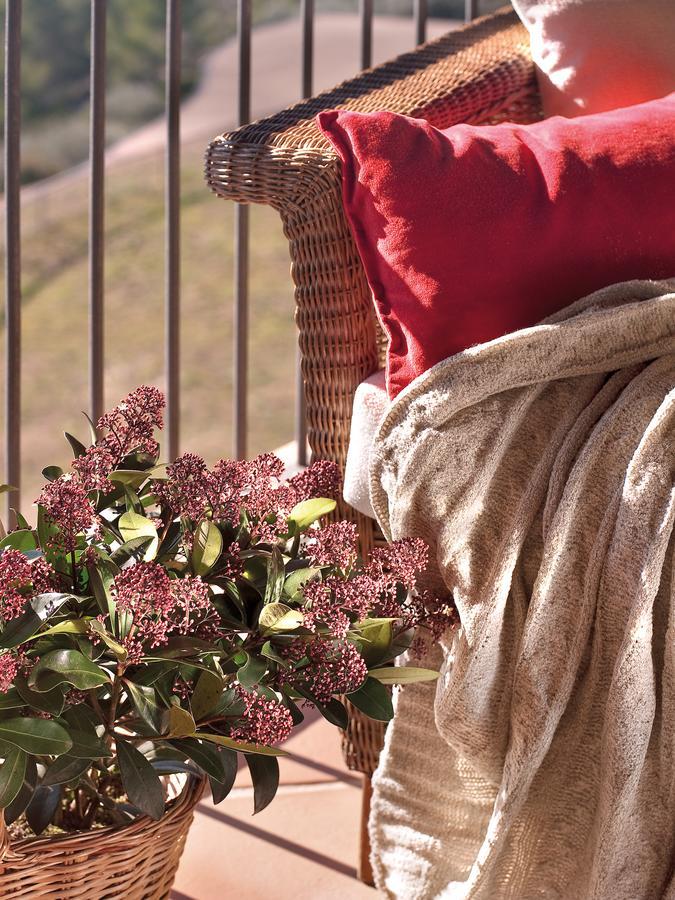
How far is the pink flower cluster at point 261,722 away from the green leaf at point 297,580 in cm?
9

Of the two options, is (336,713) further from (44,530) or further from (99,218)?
(99,218)

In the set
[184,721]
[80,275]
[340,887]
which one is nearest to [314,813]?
[340,887]

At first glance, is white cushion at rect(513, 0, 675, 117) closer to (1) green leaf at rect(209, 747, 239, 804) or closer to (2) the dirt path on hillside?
(1) green leaf at rect(209, 747, 239, 804)

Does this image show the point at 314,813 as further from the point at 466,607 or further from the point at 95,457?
the point at 95,457

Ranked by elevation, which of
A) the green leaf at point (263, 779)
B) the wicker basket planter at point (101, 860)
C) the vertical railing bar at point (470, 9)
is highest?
the vertical railing bar at point (470, 9)

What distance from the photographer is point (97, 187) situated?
4.71ft

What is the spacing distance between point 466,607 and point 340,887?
0.45 metres

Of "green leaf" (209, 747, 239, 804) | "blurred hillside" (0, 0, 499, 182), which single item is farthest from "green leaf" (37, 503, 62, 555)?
"blurred hillside" (0, 0, 499, 182)

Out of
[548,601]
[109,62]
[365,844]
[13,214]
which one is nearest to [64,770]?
[548,601]

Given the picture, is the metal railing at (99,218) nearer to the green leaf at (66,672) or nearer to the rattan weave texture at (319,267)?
the rattan weave texture at (319,267)

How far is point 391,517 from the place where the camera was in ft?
3.25

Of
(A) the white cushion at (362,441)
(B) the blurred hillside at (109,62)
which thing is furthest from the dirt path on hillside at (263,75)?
(A) the white cushion at (362,441)

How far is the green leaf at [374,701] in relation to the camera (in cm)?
84

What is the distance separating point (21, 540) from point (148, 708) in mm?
187
